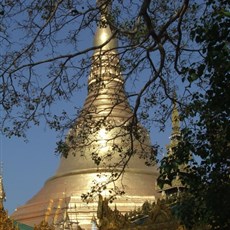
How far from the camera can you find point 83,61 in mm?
7684

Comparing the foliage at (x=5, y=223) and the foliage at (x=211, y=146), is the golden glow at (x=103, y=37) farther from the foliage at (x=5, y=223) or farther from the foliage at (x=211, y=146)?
the foliage at (x=211, y=146)

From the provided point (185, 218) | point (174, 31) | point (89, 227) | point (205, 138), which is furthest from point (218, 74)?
point (89, 227)

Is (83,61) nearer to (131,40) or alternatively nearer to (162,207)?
(131,40)

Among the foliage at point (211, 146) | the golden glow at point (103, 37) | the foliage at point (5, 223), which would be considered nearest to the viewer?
the foliage at point (211, 146)

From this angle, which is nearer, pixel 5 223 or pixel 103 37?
pixel 5 223

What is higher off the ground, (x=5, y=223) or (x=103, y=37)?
(x=103, y=37)

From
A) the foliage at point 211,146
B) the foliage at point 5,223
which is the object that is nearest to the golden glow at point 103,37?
the foliage at point 5,223

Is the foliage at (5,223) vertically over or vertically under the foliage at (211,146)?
over

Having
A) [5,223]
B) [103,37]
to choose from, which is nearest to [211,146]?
[5,223]

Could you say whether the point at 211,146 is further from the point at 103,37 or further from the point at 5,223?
the point at 103,37

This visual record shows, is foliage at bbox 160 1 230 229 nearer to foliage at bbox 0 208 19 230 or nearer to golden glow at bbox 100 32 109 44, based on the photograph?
foliage at bbox 0 208 19 230

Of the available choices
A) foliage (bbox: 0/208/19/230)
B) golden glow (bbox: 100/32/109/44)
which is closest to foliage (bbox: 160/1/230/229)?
foliage (bbox: 0/208/19/230)

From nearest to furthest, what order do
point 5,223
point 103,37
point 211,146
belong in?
point 211,146 < point 5,223 < point 103,37

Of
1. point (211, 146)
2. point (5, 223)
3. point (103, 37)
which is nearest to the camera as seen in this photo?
point (211, 146)
